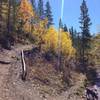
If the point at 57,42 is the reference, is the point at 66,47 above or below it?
below

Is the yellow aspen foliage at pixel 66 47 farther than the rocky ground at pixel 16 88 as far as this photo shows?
Yes

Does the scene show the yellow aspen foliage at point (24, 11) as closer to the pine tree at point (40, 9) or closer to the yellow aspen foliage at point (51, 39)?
the yellow aspen foliage at point (51, 39)

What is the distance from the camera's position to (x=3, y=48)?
47.9m

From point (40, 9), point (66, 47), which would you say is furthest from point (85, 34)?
point (40, 9)

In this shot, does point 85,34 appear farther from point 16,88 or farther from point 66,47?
point 16,88

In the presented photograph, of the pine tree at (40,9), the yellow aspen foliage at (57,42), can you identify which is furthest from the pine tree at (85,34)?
the pine tree at (40,9)

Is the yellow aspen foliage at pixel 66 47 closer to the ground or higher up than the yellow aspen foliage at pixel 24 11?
closer to the ground

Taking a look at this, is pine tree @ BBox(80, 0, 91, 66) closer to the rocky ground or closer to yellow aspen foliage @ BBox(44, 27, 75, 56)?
yellow aspen foliage @ BBox(44, 27, 75, 56)

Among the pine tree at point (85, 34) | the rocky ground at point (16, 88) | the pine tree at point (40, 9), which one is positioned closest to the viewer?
the rocky ground at point (16, 88)

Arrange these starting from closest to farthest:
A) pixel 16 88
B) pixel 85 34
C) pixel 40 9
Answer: pixel 16 88
pixel 85 34
pixel 40 9

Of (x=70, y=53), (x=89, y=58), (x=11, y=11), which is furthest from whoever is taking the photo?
(x=70, y=53)

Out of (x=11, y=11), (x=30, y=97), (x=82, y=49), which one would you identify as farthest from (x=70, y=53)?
(x=30, y=97)

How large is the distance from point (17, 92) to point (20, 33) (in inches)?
1605

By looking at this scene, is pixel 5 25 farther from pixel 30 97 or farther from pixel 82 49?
pixel 30 97
